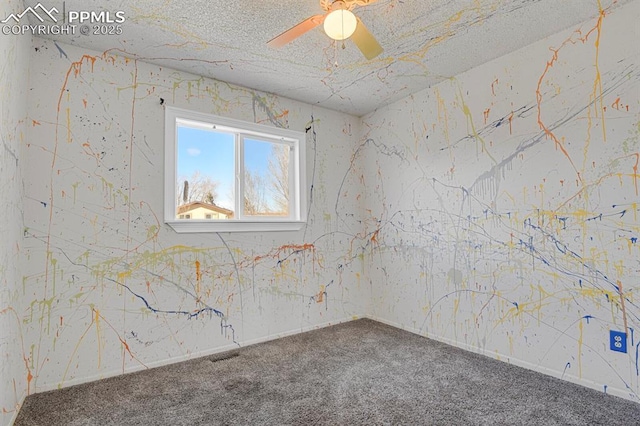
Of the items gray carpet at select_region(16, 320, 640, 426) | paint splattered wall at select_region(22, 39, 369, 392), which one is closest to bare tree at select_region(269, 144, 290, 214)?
paint splattered wall at select_region(22, 39, 369, 392)

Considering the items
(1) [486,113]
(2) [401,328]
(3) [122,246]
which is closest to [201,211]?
(3) [122,246]

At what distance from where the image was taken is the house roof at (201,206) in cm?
277

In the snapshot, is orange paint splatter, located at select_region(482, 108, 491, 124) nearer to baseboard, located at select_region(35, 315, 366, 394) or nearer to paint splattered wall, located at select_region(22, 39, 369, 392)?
paint splattered wall, located at select_region(22, 39, 369, 392)

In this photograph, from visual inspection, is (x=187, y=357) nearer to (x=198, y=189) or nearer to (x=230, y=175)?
(x=198, y=189)

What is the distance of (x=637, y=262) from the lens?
6.25 feet

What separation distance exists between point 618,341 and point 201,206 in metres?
3.08

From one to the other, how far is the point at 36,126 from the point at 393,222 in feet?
9.86

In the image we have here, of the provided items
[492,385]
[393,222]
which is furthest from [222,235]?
[492,385]

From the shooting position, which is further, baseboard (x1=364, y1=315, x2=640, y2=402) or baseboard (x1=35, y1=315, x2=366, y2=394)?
baseboard (x1=35, y1=315, x2=366, y2=394)

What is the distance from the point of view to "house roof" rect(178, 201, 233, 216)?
2770 mm

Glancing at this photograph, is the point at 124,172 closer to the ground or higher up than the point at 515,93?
closer to the ground

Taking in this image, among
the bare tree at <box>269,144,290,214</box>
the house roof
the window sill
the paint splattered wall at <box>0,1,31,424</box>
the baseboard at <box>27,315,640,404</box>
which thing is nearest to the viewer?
the paint splattered wall at <box>0,1,31,424</box>

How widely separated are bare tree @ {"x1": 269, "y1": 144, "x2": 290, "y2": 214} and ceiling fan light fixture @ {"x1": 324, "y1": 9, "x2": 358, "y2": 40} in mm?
1747

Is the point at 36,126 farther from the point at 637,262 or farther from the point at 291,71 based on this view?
the point at 637,262
